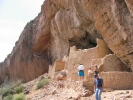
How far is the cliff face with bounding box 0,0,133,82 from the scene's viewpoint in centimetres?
1192

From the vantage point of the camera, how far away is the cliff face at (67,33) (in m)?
11.9

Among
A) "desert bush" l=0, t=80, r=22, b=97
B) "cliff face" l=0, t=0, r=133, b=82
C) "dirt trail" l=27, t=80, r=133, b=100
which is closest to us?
"dirt trail" l=27, t=80, r=133, b=100

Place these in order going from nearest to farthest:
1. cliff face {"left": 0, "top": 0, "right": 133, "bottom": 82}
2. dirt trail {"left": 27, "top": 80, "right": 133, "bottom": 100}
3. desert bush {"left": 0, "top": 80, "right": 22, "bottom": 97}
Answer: dirt trail {"left": 27, "top": 80, "right": 133, "bottom": 100} < cliff face {"left": 0, "top": 0, "right": 133, "bottom": 82} < desert bush {"left": 0, "top": 80, "right": 22, "bottom": 97}

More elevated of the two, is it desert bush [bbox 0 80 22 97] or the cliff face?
the cliff face

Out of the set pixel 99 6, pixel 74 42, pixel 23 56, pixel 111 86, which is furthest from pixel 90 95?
pixel 23 56

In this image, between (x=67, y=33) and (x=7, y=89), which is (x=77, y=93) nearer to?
(x=67, y=33)

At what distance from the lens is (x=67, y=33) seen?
21641 millimetres

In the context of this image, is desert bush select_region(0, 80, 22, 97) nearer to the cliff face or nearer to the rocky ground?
the cliff face

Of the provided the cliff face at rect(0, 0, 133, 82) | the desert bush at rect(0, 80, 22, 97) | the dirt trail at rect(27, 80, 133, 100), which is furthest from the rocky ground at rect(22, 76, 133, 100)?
the desert bush at rect(0, 80, 22, 97)

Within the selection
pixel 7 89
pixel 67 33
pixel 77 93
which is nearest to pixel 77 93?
pixel 77 93

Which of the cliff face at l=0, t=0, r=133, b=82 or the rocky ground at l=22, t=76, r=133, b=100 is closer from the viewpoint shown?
the rocky ground at l=22, t=76, r=133, b=100

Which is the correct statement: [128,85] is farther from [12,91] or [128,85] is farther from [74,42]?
[12,91]

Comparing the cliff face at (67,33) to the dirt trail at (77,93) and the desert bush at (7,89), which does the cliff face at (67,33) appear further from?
the desert bush at (7,89)

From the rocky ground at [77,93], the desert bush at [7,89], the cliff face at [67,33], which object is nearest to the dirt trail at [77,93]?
the rocky ground at [77,93]
